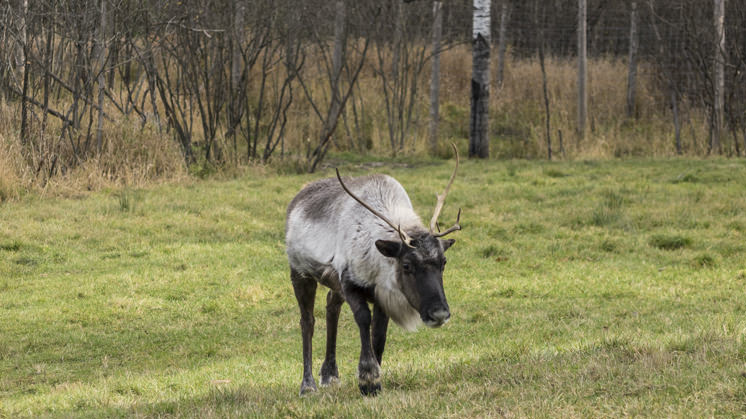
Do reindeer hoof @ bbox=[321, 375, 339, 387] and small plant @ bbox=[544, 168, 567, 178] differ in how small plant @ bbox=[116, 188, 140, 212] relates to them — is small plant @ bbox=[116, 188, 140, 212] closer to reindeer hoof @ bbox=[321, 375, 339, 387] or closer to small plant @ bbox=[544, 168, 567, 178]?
reindeer hoof @ bbox=[321, 375, 339, 387]

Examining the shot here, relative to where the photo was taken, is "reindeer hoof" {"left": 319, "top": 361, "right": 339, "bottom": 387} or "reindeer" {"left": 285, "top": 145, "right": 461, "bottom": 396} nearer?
"reindeer" {"left": 285, "top": 145, "right": 461, "bottom": 396}

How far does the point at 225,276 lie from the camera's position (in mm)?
9336

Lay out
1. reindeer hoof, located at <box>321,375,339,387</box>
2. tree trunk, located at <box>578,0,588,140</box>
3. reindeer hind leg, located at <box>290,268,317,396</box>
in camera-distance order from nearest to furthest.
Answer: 1. reindeer hoof, located at <box>321,375,339,387</box>
2. reindeer hind leg, located at <box>290,268,317,396</box>
3. tree trunk, located at <box>578,0,588,140</box>

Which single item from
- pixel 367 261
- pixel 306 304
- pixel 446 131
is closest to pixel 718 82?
pixel 446 131

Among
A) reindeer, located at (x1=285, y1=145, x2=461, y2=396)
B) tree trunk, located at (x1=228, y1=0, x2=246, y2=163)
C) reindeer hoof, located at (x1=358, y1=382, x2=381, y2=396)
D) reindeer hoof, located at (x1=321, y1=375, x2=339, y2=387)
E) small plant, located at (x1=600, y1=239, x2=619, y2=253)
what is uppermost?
tree trunk, located at (x1=228, y1=0, x2=246, y2=163)

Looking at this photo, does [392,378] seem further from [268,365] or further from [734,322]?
[734,322]

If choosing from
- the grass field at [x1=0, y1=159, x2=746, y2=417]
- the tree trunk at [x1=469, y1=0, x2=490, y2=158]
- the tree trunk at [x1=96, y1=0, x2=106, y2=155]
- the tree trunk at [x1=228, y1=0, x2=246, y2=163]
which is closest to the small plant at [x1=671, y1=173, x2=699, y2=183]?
the grass field at [x1=0, y1=159, x2=746, y2=417]

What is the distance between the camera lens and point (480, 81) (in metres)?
17.9

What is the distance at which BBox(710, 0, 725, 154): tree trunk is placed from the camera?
55.4ft

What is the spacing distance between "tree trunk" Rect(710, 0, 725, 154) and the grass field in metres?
2.87

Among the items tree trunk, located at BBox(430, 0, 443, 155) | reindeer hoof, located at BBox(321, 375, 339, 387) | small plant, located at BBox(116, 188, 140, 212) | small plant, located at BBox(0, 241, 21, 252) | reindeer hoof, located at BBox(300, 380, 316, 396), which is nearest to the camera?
reindeer hoof, located at BBox(300, 380, 316, 396)

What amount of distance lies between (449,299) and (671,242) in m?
3.43

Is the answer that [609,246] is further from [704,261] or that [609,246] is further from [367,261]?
[367,261]

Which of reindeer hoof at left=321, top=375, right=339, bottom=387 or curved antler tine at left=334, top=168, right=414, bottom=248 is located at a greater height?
curved antler tine at left=334, top=168, right=414, bottom=248
